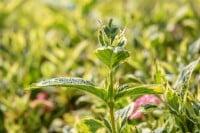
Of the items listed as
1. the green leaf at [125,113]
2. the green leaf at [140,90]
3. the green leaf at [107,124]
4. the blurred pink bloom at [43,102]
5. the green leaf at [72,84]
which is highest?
the blurred pink bloom at [43,102]

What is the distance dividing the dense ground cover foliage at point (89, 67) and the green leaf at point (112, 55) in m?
0.08

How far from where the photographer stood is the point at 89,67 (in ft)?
6.84

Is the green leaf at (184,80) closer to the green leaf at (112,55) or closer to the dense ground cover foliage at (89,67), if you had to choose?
the dense ground cover foliage at (89,67)

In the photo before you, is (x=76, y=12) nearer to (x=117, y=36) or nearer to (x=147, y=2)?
(x=147, y=2)

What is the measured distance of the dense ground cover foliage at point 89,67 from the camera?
1284 mm

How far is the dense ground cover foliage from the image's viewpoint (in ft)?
4.21

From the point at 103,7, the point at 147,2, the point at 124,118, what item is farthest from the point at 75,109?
the point at 147,2

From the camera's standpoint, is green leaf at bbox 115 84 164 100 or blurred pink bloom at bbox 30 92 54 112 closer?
green leaf at bbox 115 84 164 100

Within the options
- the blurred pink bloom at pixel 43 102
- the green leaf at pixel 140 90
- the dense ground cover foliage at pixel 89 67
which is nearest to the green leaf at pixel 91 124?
the dense ground cover foliage at pixel 89 67

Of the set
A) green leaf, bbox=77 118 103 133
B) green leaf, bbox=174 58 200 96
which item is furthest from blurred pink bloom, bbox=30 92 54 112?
green leaf, bbox=174 58 200 96

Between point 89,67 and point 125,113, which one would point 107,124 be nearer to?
point 125,113

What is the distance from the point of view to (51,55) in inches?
90.0

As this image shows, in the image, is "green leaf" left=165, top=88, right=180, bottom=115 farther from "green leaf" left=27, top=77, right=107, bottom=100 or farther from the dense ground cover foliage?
"green leaf" left=27, top=77, right=107, bottom=100

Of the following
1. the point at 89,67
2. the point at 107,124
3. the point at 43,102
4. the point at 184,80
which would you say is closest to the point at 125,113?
the point at 107,124
